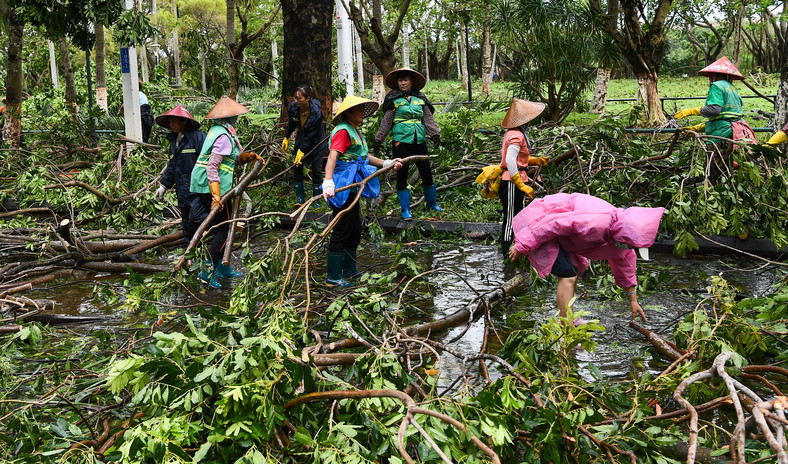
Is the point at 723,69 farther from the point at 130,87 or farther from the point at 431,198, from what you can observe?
the point at 130,87

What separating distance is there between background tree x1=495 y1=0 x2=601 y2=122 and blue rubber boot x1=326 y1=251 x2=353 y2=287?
9.19 meters

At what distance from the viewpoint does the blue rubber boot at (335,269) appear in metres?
6.86

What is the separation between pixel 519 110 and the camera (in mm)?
6688

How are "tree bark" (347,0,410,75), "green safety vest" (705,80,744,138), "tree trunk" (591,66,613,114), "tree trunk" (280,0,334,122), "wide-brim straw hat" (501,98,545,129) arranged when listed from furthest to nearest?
1. "tree trunk" (591,66,613,114)
2. "tree bark" (347,0,410,75)
3. "tree trunk" (280,0,334,122)
4. "green safety vest" (705,80,744,138)
5. "wide-brim straw hat" (501,98,545,129)

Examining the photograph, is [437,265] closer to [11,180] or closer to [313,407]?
[313,407]

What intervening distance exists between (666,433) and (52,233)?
7.24 meters

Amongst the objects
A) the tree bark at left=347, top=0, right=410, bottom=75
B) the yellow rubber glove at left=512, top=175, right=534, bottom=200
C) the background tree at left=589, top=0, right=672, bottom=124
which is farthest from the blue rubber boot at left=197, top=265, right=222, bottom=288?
the background tree at left=589, top=0, right=672, bottom=124

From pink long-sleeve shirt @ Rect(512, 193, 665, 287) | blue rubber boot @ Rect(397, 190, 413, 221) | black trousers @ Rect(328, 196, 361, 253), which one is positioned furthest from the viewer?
blue rubber boot @ Rect(397, 190, 413, 221)

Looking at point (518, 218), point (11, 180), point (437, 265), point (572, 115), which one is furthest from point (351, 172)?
point (572, 115)

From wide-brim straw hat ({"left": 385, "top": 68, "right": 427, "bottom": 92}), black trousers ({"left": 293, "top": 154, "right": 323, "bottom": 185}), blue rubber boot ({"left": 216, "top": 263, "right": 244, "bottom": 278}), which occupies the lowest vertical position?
blue rubber boot ({"left": 216, "top": 263, "right": 244, "bottom": 278})

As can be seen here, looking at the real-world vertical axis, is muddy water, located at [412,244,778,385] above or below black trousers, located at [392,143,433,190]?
below

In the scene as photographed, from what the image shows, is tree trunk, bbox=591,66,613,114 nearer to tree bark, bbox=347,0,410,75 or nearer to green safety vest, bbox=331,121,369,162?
tree bark, bbox=347,0,410,75

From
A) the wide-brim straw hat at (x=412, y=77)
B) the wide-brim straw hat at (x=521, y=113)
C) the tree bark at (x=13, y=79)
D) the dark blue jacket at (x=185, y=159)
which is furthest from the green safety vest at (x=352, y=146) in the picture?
the tree bark at (x=13, y=79)

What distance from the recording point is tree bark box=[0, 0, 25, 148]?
43.2ft
